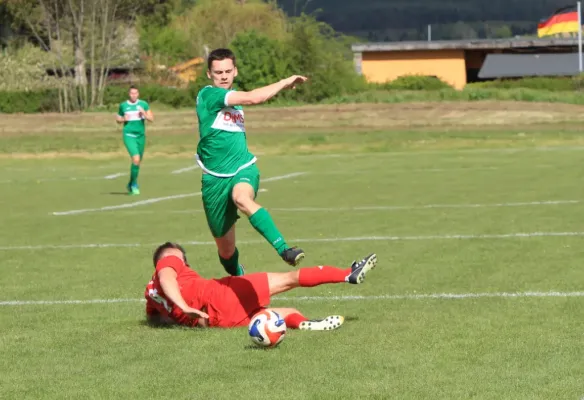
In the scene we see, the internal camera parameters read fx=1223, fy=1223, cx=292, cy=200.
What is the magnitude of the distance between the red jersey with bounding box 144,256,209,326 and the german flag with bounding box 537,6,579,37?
67.9 m

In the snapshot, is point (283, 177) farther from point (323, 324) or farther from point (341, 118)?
point (341, 118)

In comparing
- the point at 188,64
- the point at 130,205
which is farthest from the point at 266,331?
the point at 188,64

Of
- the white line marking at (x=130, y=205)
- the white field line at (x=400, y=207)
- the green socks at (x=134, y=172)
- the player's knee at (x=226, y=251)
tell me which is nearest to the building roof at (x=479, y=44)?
the green socks at (x=134, y=172)

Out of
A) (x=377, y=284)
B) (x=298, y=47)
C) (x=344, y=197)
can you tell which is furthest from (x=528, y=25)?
(x=377, y=284)

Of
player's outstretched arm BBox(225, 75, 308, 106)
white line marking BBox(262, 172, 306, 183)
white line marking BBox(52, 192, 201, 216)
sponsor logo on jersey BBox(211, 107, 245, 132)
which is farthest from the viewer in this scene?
white line marking BBox(262, 172, 306, 183)

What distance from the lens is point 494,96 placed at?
157ft

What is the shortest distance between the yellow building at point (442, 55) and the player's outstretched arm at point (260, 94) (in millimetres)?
60657

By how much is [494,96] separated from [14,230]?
32823mm

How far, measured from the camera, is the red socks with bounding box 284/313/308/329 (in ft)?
28.3

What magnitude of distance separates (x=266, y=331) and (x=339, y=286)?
327cm

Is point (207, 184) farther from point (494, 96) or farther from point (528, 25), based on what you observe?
point (528, 25)

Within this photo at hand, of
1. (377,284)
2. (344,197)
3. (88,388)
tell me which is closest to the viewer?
(88,388)

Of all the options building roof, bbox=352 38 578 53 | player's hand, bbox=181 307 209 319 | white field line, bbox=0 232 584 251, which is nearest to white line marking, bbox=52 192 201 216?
white field line, bbox=0 232 584 251

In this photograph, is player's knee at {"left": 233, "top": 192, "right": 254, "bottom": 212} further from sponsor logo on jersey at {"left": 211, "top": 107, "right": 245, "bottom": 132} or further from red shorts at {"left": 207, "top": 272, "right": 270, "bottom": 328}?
red shorts at {"left": 207, "top": 272, "right": 270, "bottom": 328}
